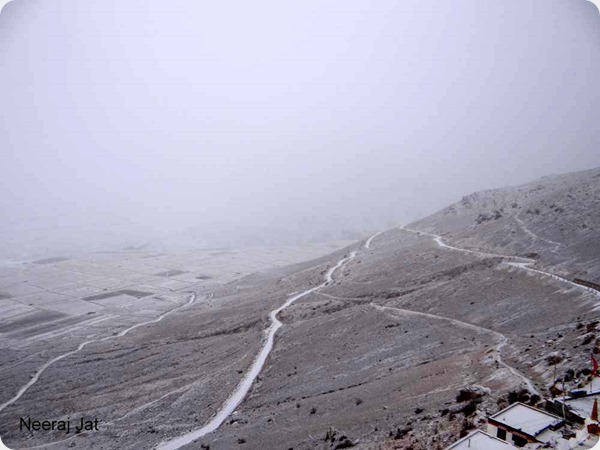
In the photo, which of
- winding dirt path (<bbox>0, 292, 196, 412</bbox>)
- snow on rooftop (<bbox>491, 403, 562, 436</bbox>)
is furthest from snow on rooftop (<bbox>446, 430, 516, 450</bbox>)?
winding dirt path (<bbox>0, 292, 196, 412</bbox>)

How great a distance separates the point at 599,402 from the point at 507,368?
598cm

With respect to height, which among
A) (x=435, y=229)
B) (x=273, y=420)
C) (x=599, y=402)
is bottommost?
(x=273, y=420)

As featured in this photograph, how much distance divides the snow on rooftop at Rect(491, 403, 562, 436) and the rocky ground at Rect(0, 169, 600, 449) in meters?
2.33

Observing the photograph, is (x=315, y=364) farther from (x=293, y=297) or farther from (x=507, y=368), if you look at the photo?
(x=293, y=297)

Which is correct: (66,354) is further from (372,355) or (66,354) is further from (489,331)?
(489,331)

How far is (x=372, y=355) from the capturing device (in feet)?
98.3

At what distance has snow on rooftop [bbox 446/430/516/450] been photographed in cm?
1341

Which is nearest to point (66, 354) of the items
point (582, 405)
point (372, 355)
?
point (372, 355)

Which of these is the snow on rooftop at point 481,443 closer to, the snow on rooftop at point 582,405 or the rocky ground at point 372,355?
the rocky ground at point 372,355

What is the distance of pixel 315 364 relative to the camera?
31.2 m

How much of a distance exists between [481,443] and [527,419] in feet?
5.97

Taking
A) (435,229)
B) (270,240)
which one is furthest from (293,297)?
(270,240)

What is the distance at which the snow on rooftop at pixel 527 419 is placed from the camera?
13938 millimetres

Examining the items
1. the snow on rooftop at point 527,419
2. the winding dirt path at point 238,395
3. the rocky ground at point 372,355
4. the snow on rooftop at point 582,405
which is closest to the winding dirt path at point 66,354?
the rocky ground at point 372,355
